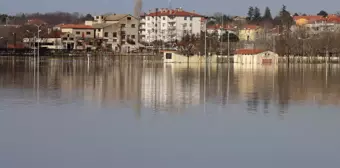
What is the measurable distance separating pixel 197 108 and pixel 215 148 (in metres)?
5.85

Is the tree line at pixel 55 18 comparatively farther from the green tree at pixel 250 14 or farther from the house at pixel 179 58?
the house at pixel 179 58

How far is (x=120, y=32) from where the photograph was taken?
291ft

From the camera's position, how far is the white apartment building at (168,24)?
97.5 meters

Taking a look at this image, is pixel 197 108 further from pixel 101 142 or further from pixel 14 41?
pixel 14 41

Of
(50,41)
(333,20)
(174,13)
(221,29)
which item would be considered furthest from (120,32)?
(333,20)

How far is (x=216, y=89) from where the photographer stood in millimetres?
22500

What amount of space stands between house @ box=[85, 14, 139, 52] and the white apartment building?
5965 millimetres

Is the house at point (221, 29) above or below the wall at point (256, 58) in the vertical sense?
above

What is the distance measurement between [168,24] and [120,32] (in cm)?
1131

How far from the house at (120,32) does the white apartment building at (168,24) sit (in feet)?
19.6

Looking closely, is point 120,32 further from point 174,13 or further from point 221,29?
point 221,29

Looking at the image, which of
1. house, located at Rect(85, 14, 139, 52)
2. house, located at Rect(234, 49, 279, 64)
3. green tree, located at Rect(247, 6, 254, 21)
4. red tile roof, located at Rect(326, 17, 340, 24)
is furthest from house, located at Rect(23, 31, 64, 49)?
green tree, located at Rect(247, 6, 254, 21)

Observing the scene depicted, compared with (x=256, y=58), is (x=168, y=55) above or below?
above

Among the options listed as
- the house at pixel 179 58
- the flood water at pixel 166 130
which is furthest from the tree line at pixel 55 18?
the flood water at pixel 166 130
